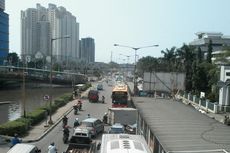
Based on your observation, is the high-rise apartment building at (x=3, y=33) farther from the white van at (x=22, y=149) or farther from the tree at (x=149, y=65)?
the white van at (x=22, y=149)

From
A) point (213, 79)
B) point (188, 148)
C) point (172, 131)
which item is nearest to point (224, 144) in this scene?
point (188, 148)

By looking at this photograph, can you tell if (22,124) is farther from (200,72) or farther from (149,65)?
(149,65)

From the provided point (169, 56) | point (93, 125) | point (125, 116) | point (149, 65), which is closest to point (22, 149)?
point (93, 125)

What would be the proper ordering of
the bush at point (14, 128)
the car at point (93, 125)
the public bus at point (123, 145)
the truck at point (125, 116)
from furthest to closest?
the truck at point (125, 116), the car at point (93, 125), the bush at point (14, 128), the public bus at point (123, 145)

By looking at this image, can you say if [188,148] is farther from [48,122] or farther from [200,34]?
[200,34]

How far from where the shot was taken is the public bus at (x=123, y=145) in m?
13.4

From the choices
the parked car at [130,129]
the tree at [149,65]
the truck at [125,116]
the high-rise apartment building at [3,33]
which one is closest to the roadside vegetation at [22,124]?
the truck at [125,116]

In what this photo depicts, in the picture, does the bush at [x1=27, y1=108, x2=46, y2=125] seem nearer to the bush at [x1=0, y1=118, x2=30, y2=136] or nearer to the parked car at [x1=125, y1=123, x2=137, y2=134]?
the bush at [x1=0, y1=118, x2=30, y2=136]

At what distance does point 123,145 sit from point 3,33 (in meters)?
121

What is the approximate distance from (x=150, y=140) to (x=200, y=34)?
12460 cm

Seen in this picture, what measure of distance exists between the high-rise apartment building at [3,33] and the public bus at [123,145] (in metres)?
116

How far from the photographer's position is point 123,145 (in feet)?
45.2

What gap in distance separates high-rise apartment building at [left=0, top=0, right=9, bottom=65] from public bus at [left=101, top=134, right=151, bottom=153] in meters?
116

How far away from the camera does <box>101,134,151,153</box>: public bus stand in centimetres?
1337
